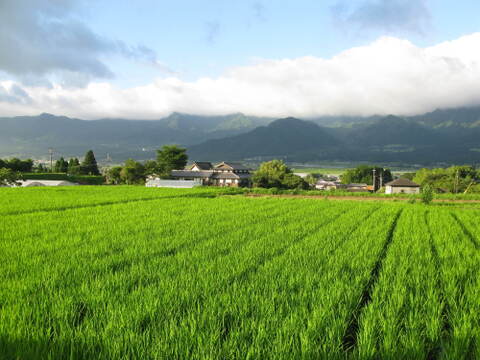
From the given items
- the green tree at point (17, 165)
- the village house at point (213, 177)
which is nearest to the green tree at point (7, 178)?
the green tree at point (17, 165)

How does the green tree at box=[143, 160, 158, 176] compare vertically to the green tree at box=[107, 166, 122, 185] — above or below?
above

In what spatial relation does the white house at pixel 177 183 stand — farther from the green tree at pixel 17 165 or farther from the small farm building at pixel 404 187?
the small farm building at pixel 404 187

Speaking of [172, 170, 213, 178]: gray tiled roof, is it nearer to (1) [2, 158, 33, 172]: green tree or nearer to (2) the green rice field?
(1) [2, 158, 33, 172]: green tree

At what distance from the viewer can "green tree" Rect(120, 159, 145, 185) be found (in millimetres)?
66750

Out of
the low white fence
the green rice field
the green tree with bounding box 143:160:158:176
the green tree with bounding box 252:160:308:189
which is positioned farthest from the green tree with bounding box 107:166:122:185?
the green rice field

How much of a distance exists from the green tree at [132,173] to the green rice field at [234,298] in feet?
198

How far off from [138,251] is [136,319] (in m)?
3.94

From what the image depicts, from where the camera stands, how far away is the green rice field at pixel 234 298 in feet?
10.4

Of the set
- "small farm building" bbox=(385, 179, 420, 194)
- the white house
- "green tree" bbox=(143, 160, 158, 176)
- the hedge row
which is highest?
"green tree" bbox=(143, 160, 158, 176)

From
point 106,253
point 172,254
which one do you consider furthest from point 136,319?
point 106,253

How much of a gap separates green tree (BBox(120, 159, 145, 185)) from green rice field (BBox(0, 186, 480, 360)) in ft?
198

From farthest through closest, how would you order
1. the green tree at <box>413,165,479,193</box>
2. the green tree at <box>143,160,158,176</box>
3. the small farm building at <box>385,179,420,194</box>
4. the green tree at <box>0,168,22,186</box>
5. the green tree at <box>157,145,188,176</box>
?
the green tree at <box>157,145,188,176</box>, the green tree at <box>143,160,158,176</box>, the green tree at <box>413,165,479,193</box>, the small farm building at <box>385,179,420,194</box>, the green tree at <box>0,168,22,186</box>

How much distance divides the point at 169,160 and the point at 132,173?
10.5 meters

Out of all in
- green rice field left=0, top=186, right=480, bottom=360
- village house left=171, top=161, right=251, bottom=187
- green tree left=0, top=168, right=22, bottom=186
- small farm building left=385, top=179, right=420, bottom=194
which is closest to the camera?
green rice field left=0, top=186, right=480, bottom=360
